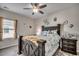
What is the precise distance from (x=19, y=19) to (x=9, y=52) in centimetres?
73

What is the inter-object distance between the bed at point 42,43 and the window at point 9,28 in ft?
0.67

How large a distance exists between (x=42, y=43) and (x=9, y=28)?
78cm

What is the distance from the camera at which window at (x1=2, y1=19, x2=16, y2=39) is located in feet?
5.86

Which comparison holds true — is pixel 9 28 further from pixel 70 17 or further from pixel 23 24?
pixel 70 17

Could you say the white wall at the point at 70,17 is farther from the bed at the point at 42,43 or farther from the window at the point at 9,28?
the window at the point at 9,28

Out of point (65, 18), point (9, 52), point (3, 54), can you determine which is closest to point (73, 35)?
point (65, 18)

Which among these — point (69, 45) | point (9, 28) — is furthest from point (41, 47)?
point (9, 28)

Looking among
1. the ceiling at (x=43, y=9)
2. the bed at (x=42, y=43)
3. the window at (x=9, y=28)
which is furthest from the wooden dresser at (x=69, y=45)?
the window at (x=9, y=28)

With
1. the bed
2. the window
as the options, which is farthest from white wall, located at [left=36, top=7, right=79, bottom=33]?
the window

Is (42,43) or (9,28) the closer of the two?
(42,43)

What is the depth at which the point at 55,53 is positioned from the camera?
1.81 metres

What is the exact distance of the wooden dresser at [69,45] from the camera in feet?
5.67

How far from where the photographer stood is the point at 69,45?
1.77 metres

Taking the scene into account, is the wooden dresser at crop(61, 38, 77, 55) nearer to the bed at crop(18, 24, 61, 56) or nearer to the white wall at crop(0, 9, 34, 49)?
the bed at crop(18, 24, 61, 56)
